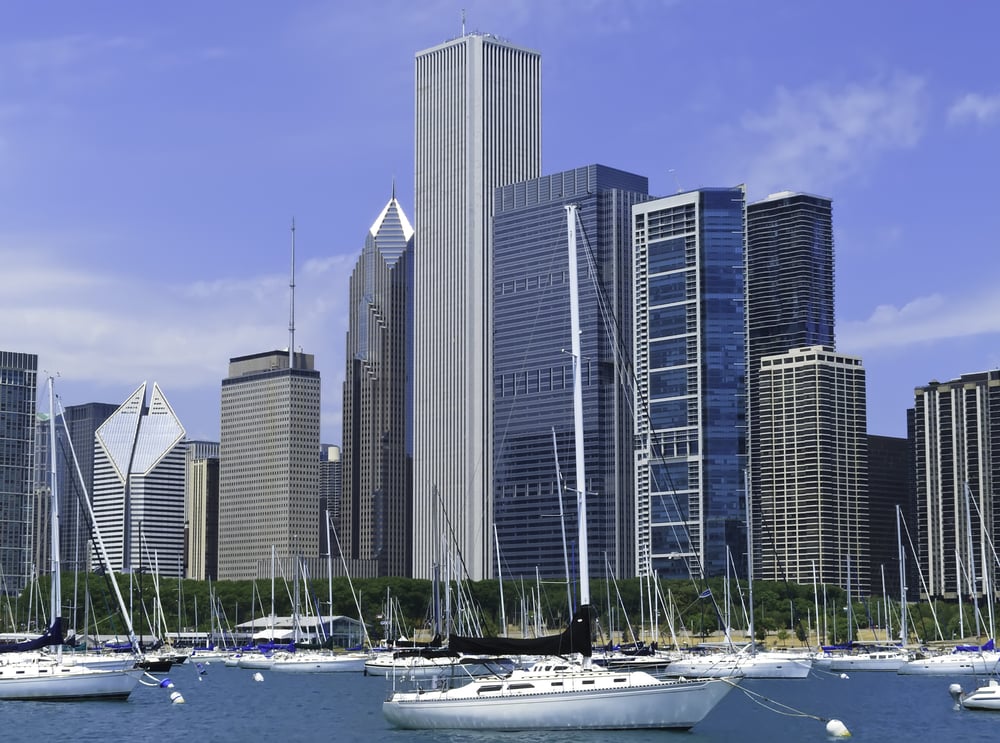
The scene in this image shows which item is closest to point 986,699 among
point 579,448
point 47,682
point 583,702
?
point 579,448

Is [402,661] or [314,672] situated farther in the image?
[314,672]

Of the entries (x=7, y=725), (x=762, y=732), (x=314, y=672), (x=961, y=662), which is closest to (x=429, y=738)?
(x=762, y=732)

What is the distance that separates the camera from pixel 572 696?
236 feet

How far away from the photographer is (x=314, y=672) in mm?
178500

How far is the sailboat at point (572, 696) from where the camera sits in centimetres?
7169

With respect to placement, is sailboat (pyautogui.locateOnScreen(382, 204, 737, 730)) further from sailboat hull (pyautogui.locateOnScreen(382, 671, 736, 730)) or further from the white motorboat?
the white motorboat

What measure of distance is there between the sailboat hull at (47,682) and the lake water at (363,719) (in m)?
0.89

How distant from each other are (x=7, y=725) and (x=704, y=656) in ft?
236

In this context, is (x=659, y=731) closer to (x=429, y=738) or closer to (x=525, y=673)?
(x=525, y=673)

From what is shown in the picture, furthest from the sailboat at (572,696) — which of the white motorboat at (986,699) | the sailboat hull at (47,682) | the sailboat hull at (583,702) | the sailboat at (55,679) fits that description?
the sailboat at (55,679)

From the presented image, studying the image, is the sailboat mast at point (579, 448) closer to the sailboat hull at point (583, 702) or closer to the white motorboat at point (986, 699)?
the sailboat hull at point (583, 702)

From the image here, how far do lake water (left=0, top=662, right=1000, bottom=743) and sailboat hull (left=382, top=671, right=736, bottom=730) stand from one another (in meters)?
0.78

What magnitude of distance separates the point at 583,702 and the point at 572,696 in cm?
59

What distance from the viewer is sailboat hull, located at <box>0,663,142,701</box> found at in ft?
325
